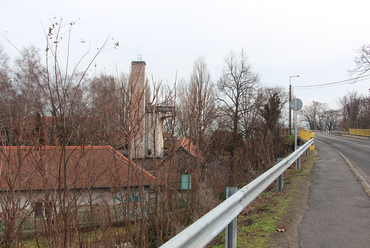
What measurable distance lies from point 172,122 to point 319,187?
17.5 ft

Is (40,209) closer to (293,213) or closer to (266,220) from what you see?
(266,220)

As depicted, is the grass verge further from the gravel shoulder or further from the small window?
the small window

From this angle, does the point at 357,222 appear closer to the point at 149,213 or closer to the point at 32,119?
the point at 32,119

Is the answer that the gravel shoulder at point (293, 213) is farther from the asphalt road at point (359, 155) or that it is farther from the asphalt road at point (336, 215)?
the asphalt road at point (359, 155)

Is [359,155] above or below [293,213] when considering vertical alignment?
above

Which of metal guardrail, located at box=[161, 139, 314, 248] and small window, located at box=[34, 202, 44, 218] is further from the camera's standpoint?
small window, located at box=[34, 202, 44, 218]

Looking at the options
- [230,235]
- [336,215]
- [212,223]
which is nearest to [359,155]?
[336,215]

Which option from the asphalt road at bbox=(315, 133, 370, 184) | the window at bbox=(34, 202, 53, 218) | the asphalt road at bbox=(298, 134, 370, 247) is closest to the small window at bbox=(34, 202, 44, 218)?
the window at bbox=(34, 202, 53, 218)

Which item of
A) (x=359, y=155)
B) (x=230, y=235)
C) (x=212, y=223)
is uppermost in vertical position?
(x=212, y=223)

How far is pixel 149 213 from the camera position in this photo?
9.38m

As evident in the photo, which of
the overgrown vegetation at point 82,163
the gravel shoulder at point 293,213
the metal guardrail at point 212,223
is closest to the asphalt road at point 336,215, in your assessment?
the gravel shoulder at point 293,213

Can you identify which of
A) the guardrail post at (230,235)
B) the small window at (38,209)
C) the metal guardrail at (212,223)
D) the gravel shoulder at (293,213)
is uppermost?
the metal guardrail at (212,223)

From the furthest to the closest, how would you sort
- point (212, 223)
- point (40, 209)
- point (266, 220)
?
1. point (40, 209)
2. point (266, 220)
3. point (212, 223)

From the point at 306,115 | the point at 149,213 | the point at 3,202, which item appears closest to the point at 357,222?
the point at 3,202
